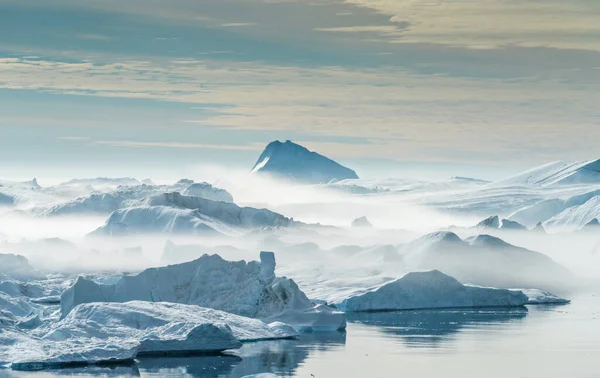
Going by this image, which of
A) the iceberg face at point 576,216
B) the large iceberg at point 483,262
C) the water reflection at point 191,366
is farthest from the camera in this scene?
the iceberg face at point 576,216

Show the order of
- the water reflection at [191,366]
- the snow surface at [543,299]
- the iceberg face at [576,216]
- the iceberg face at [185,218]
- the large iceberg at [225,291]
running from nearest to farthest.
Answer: the water reflection at [191,366], the large iceberg at [225,291], the snow surface at [543,299], the iceberg face at [185,218], the iceberg face at [576,216]

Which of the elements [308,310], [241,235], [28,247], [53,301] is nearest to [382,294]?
[308,310]

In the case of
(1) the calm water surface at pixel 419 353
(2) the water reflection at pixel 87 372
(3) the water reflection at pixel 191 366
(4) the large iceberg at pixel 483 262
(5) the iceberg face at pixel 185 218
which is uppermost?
(5) the iceberg face at pixel 185 218

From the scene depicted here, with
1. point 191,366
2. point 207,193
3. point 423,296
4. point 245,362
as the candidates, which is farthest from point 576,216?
point 191,366

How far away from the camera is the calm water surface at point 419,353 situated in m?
39.2

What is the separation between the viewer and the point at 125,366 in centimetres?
3934

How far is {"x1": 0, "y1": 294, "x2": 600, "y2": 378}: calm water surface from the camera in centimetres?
3922

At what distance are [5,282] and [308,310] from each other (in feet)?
79.7

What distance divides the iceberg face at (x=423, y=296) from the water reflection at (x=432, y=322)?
147 cm

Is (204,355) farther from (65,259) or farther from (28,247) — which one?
(28,247)

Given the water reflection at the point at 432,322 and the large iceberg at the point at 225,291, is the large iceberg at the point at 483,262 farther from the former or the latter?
the large iceberg at the point at 225,291

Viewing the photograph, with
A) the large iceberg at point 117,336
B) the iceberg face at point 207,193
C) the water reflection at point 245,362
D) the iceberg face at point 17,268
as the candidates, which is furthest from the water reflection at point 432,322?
the iceberg face at point 207,193

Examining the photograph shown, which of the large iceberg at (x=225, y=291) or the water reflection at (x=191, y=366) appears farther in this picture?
the large iceberg at (x=225, y=291)

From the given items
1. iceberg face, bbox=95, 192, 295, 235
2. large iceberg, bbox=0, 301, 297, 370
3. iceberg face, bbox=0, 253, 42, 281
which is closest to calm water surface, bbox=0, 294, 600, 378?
large iceberg, bbox=0, 301, 297, 370
